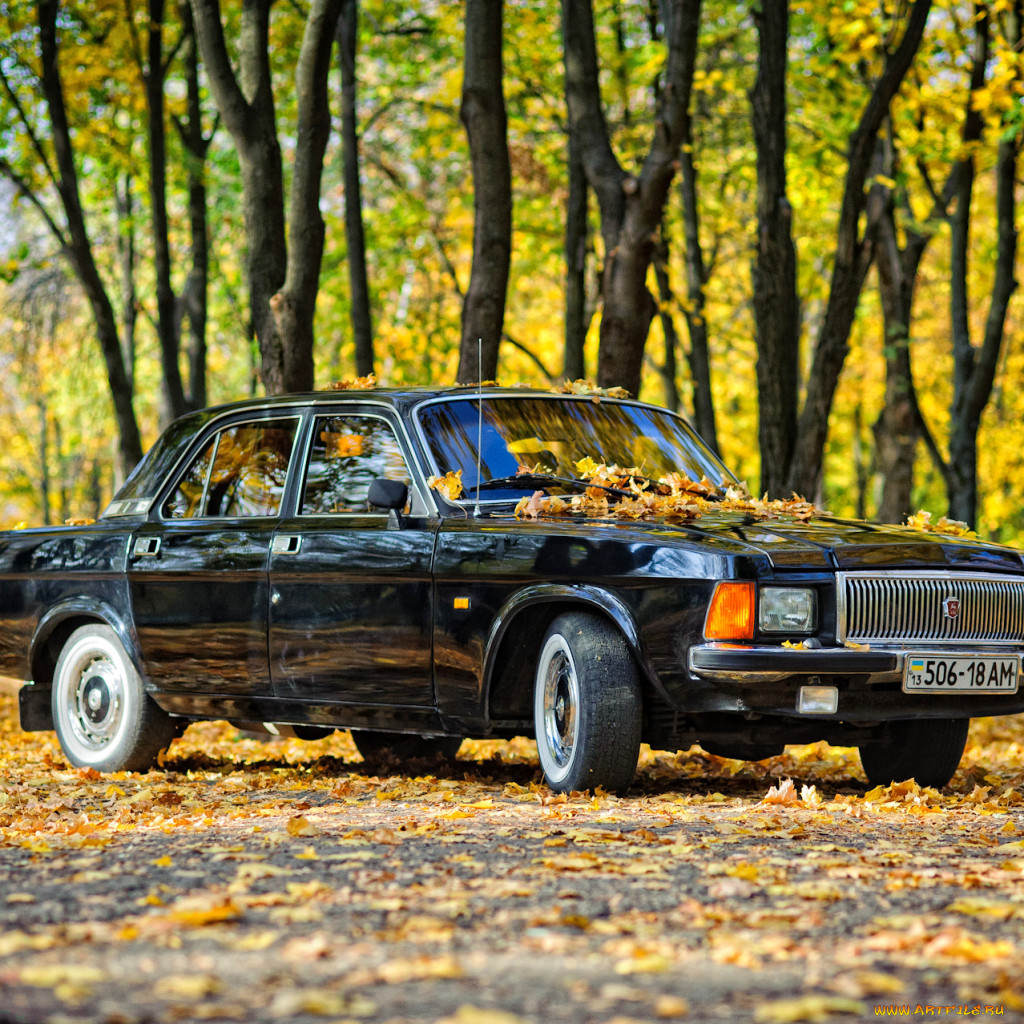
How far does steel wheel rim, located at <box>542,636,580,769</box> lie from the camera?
21.4ft

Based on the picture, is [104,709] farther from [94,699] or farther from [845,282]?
[845,282]

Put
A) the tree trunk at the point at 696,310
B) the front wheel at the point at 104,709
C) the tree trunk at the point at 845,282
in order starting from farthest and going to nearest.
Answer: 1. the tree trunk at the point at 696,310
2. the tree trunk at the point at 845,282
3. the front wheel at the point at 104,709

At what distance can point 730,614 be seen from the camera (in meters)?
6.09

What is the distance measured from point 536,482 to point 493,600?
2.27 feet

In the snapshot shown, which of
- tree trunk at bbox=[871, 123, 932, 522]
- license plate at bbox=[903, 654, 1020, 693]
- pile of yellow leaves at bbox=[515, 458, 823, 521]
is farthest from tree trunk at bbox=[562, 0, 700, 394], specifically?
license plate at bbox=[903, 654, 1020, 693]

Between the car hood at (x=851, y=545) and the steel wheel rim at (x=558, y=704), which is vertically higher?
the car hood at (x=851, y=545)

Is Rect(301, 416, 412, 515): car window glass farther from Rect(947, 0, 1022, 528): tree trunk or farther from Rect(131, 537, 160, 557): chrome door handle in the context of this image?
Rect(947, 0, 1022, 528): tree trunk

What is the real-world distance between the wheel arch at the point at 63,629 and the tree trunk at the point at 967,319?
8790 mm

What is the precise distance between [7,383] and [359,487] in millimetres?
42080

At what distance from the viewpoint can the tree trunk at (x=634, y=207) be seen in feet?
37.9

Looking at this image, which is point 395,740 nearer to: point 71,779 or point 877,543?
point 71,779

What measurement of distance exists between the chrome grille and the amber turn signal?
15.4 inches

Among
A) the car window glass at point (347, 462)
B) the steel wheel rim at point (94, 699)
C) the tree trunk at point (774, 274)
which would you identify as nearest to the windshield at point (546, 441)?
the car window glass at point (347, 462)

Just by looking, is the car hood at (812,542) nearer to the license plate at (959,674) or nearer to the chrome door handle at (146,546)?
the license plate at (959,674)
